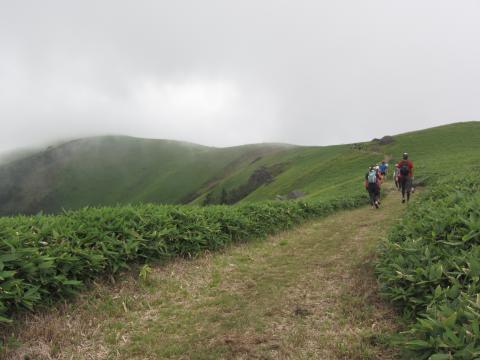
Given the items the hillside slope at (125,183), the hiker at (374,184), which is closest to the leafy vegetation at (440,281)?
the hiker at (374,184)

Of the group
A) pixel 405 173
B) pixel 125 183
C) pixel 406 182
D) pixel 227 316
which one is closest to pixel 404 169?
pixel 405 173

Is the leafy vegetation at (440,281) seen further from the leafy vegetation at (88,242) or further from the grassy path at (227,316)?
the leafy vegetation at (88,242)

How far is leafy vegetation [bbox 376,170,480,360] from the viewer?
367 cm

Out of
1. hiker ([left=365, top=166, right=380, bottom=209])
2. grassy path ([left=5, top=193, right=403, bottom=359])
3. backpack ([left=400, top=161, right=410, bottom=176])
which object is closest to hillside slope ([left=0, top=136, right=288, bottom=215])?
hiker ([left=365, top=166, right=380, bottom=209])

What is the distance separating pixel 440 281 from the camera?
16.4 feet

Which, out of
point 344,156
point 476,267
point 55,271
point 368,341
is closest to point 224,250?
point 55,271

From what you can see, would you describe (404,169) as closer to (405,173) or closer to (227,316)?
(405,173)

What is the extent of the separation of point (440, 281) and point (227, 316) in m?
3.85

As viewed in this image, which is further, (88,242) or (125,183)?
(125,183)

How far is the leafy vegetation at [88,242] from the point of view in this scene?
567 cm

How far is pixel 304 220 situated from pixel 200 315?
13118mm

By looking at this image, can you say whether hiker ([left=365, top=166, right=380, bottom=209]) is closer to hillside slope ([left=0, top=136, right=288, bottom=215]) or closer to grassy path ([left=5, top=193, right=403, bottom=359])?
grassy path ([left=5, top=193, right=403, bottom=359])

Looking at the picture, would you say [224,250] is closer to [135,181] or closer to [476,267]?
[476,267]

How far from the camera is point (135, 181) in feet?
605
